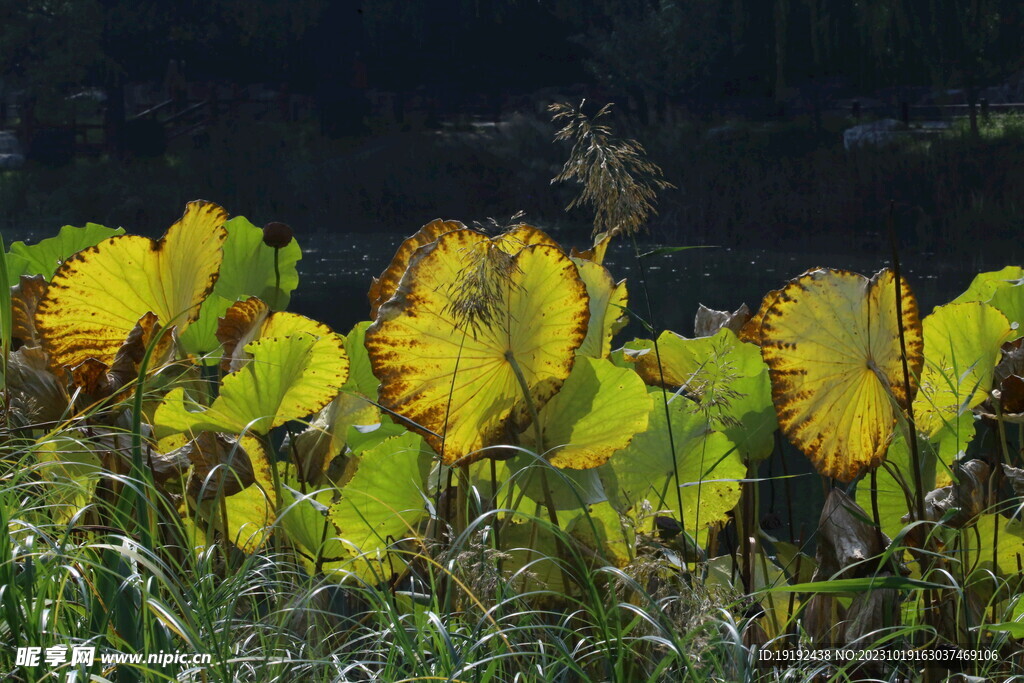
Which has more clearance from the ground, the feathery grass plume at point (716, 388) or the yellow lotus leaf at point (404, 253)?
the yellow lotus leaf at point (404, 253)

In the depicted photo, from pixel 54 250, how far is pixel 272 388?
490 millimetres

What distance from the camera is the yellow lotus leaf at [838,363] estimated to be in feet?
2.28

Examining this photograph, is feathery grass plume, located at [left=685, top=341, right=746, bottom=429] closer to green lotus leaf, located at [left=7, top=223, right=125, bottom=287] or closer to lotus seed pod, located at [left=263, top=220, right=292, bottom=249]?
lotus seed pod, located at [left=263, top=220, right=292, bottom=249]

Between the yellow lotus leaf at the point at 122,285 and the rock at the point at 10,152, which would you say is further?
the rock at the point at 10,152

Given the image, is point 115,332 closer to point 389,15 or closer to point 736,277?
point 736,277

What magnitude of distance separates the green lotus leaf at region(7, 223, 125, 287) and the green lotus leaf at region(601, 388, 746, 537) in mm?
592

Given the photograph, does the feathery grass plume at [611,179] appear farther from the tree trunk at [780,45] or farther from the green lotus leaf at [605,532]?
the tree trunk at [780,45]

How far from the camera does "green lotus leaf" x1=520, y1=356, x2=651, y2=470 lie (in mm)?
685

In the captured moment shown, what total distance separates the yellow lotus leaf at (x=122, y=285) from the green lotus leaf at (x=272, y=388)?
92mm

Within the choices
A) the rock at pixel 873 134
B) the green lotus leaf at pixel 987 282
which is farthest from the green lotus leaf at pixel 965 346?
the rock at pixel 873 134

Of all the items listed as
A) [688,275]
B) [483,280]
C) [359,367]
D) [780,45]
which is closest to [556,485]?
[483,280]

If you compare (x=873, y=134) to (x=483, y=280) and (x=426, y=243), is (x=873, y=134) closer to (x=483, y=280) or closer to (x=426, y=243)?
(x=426, y=243)

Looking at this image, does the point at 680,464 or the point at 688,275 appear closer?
the point at 680,464

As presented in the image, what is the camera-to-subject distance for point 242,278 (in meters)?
1.07
